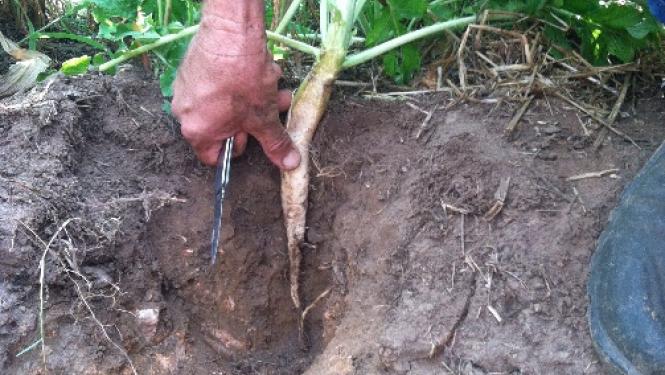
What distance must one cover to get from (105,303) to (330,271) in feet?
1.82

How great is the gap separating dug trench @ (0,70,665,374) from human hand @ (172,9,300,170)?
6.9 inches

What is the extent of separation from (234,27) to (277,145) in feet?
1.06

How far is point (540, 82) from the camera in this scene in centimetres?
185

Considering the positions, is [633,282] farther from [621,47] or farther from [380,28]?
[380,28]

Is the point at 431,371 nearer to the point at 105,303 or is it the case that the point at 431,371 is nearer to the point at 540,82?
the point at 105,303

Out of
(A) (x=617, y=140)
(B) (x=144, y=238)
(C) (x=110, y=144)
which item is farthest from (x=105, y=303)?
(A) (x=617, y=140)

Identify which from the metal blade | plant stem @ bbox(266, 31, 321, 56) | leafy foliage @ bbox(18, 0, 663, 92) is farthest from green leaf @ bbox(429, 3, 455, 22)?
the metal blade

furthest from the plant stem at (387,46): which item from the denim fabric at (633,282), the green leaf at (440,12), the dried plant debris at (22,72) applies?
the dried plant debris at (22,72)

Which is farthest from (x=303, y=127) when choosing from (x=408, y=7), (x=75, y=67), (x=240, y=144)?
(x=75, y=67)

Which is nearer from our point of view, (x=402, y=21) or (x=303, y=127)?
(x=303, y=127)

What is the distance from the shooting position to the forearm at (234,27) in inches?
59.6

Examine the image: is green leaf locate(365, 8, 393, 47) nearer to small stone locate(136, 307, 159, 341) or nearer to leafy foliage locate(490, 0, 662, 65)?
leafy foliage locate(490, 0, 662, 65)

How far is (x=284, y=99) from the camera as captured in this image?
1817mm

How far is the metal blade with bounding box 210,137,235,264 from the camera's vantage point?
1.68 m
